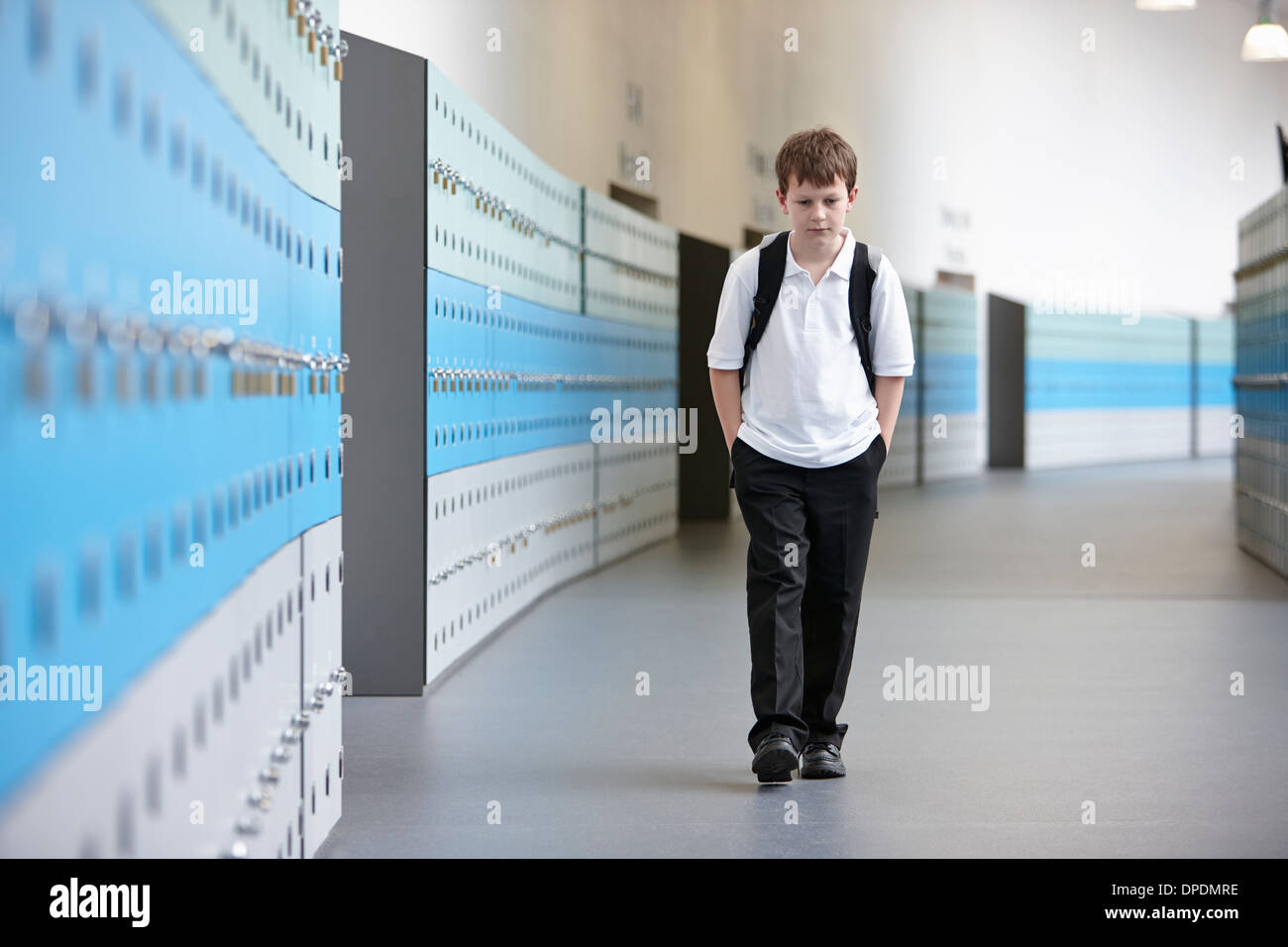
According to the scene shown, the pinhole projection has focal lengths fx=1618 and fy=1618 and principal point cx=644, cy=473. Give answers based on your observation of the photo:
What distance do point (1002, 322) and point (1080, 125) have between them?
125 inches

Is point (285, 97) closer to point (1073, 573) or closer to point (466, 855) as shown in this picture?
point (466, 855)

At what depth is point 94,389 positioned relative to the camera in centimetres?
192

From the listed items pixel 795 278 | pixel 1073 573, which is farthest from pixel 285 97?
pixel 1073 573

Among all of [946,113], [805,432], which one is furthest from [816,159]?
[946,113]

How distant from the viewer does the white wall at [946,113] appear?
10.5 meters

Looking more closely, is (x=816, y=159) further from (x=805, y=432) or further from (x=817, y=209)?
(x=805, y=432)

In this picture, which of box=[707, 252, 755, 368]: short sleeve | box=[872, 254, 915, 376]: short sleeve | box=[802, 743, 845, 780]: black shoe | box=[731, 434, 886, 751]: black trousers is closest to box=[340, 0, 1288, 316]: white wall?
box=[707, 252, 755, 368]: short sleeve

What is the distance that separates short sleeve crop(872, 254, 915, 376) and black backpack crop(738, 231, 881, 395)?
0.6 inches

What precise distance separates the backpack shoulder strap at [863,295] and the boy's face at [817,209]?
0.09 meters

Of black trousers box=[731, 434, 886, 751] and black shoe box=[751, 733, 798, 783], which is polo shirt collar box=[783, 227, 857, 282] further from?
black shoe box=[751, 733, 798, 783]

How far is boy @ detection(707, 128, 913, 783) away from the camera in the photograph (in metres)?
3.91

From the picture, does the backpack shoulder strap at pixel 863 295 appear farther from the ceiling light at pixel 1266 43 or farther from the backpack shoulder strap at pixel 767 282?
the ceiling light at pixel 1266 43

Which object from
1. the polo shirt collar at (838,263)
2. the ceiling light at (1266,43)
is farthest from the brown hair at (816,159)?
the ceiling light at (1266,43)

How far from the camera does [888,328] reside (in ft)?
13.0
